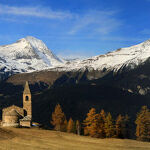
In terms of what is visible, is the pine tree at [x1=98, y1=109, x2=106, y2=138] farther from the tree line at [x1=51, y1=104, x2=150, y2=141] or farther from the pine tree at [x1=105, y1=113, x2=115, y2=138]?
the pine tree at [x1=105, y1=113, x2=115, y2=138]

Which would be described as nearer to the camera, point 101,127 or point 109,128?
point 109,128

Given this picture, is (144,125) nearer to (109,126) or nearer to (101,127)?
(109,126)

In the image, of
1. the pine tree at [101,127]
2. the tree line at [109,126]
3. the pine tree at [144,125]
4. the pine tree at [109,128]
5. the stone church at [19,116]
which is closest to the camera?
the pine tree at [101,127]

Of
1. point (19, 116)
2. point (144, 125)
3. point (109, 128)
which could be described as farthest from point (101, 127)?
point (19, 116)

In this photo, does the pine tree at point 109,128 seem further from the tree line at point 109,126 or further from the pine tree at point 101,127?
the pine tree at point 101,127

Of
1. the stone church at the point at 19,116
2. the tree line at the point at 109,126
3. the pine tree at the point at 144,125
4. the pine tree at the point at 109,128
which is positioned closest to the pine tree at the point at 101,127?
the tree line at the point at 109,126

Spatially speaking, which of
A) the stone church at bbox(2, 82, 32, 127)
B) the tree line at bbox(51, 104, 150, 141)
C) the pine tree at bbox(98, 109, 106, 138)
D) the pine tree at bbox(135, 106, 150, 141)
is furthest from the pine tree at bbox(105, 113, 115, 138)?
the stone church at bbox(2, 82, 32, 127)

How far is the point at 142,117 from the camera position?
315 ft

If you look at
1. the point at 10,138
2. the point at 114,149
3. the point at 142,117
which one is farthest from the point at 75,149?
the point at 142,117

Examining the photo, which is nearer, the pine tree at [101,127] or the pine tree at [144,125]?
the pine tree at [101,127]

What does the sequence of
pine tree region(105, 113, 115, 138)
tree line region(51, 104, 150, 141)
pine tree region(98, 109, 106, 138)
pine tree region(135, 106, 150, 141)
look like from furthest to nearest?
pine tree region(135, 106, 150, 141) → pine tree region(105, 113, 115, 138) → tree line region(51, 104, 150, 141) → pine tree region(98, 109, 106, 138)

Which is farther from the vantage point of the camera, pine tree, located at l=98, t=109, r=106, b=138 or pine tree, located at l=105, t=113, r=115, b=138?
pine tree, located at l=105, t=113, r=115, b=138

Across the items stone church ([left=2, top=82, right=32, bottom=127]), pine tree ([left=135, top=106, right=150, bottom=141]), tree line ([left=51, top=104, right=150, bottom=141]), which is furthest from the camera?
stone church ([left=2, top=82, right=32, bottom=127])

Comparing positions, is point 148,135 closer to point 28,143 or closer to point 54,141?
point 54,141
